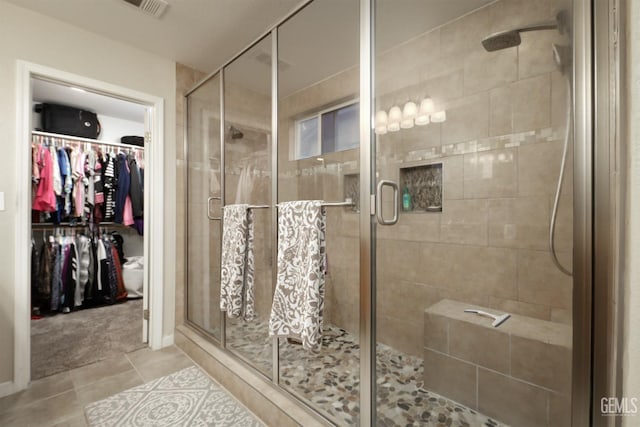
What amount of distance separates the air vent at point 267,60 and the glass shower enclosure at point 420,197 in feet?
0.04

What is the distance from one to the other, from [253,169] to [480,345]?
175 cm

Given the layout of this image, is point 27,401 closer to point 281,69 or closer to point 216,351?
point 216,351

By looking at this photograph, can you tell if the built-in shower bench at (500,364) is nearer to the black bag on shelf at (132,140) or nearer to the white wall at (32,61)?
the white wall at (32,61)

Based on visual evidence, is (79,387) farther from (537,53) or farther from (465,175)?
(537,53)

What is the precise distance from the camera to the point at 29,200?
6.26 feet

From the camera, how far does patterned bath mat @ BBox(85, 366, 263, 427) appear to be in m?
1.56

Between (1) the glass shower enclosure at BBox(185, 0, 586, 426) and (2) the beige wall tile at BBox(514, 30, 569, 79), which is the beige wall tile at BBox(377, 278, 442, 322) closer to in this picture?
(1) the glass shower enclosure at BBox(185, 0, 586, 426)

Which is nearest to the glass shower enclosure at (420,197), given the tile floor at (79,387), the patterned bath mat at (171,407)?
the patterned bath mat at (171,407)

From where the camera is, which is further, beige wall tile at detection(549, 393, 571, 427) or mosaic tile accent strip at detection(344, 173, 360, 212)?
mosaic tile accent strip at detection(344, 173, 360, 212)

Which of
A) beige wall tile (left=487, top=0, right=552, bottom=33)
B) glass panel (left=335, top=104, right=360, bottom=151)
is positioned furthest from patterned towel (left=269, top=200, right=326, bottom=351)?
beige wall tile (left=487, top=0, right=552, bottom=33)

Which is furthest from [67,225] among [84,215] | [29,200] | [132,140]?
[29,200]

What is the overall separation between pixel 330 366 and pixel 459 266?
40.0 inches

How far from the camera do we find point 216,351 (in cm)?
204

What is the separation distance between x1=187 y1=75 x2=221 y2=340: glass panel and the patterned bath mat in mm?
398
